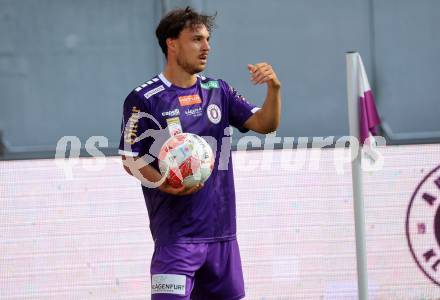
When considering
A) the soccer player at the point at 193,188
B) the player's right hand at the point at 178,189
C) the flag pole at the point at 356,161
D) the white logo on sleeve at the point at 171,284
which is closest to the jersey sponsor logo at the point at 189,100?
the soccer player at the point at 193,188

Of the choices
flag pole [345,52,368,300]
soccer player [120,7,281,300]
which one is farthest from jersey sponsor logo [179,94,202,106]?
flag pole [345,52,368,300]

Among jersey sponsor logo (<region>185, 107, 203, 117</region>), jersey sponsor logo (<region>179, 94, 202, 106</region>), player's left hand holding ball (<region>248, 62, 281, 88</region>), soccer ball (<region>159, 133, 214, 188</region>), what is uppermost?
player's left hand holding ball (<region>248, 62, 281, 88</region>)

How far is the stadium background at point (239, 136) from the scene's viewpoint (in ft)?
21.4

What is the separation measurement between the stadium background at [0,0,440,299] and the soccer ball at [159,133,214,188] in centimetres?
184

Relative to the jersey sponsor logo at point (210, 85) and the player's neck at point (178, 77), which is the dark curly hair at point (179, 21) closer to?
the player's neck at point (178, 77)

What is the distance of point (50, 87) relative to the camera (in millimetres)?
6523

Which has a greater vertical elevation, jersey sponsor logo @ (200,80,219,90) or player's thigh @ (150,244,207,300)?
jersey sponsor logo @ (200,80,219,90)

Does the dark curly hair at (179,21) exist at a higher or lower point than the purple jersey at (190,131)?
higher

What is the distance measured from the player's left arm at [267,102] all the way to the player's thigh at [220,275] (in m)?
0.61

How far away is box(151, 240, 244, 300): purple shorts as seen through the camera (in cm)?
483

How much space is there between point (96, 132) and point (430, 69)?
2293mm

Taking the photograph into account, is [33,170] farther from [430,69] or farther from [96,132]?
[430,69]

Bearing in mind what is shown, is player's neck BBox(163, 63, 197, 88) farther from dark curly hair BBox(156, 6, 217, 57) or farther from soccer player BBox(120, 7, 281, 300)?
dark curly hair BBox(156, 6, 217, 57)

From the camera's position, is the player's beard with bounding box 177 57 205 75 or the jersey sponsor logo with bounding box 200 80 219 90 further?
the jersey sponsor logo with bounding box 200 80 219 90
